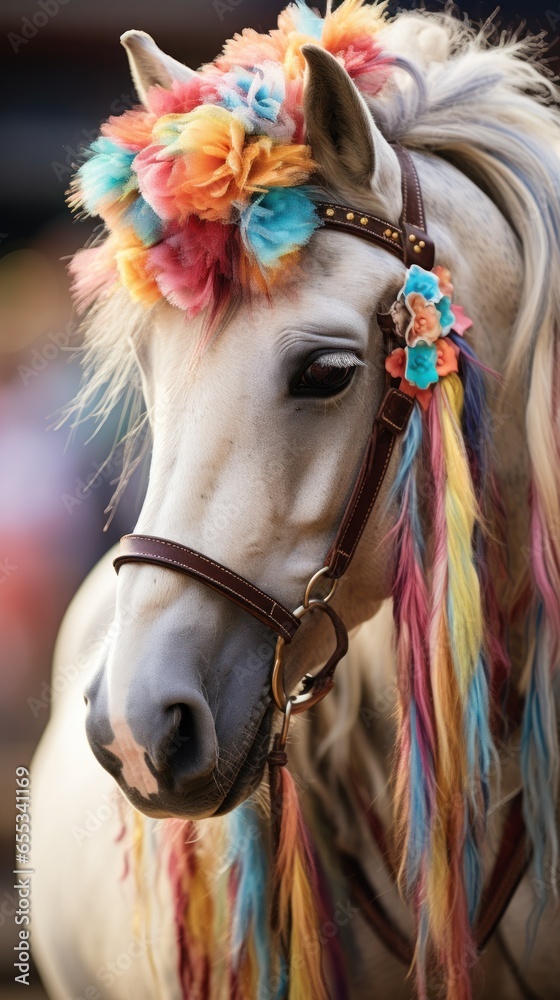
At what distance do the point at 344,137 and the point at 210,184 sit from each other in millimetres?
159

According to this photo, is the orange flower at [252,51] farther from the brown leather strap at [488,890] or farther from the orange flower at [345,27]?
the brown leather strap at [488,890]

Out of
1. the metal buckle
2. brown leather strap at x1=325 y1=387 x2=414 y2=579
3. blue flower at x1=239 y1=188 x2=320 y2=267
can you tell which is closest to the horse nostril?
the metal buckle

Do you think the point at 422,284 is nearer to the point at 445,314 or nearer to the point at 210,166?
the point at 445,314

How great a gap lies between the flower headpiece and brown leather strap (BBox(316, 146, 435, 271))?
0.10ft

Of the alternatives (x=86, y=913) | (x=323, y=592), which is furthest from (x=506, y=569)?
(x=86, y=913)

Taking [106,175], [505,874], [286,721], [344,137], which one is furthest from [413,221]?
[505,874]

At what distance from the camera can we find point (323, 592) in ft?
2.92

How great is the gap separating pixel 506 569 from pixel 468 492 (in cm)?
17

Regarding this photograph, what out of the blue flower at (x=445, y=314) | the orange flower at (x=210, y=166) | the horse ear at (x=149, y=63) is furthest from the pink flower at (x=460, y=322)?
the horse ear at (x=149, y=63)

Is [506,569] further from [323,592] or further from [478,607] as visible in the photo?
[323,592]

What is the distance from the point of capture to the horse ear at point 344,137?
81cm

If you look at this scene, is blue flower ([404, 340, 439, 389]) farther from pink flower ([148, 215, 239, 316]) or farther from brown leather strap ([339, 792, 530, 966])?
brown leather strap ([339, 792, 530, 966])

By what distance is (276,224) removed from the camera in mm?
831

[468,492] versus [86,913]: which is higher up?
[468,492]
